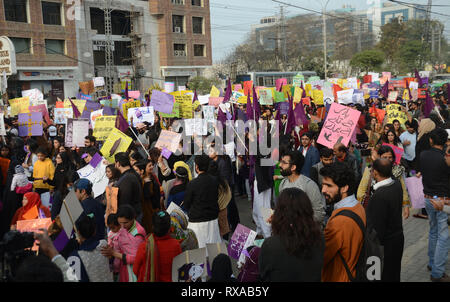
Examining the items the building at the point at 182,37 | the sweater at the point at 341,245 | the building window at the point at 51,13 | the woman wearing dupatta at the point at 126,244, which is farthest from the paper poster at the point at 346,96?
the building at the point at 182,37

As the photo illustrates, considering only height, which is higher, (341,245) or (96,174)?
(341,245)

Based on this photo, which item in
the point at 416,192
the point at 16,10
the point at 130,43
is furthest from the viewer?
the point at 130,43

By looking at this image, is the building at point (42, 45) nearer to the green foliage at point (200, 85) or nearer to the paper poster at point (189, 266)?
the green foliage at point (200, 85)

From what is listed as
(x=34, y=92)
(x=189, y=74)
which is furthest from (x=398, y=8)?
(x=34, y=92)

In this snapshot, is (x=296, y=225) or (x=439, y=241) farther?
(x=439, y=241)

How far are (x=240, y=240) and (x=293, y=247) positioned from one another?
157 cm

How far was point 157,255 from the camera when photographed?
358 centimetres

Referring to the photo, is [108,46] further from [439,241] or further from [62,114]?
[439,241]

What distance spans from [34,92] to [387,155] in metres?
12.7

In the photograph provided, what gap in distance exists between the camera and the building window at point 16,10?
34719 millimetres

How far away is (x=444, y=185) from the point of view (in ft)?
16.9

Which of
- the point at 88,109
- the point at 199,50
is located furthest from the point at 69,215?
the point at 199,50

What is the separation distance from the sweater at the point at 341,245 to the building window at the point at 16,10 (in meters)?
38.3
